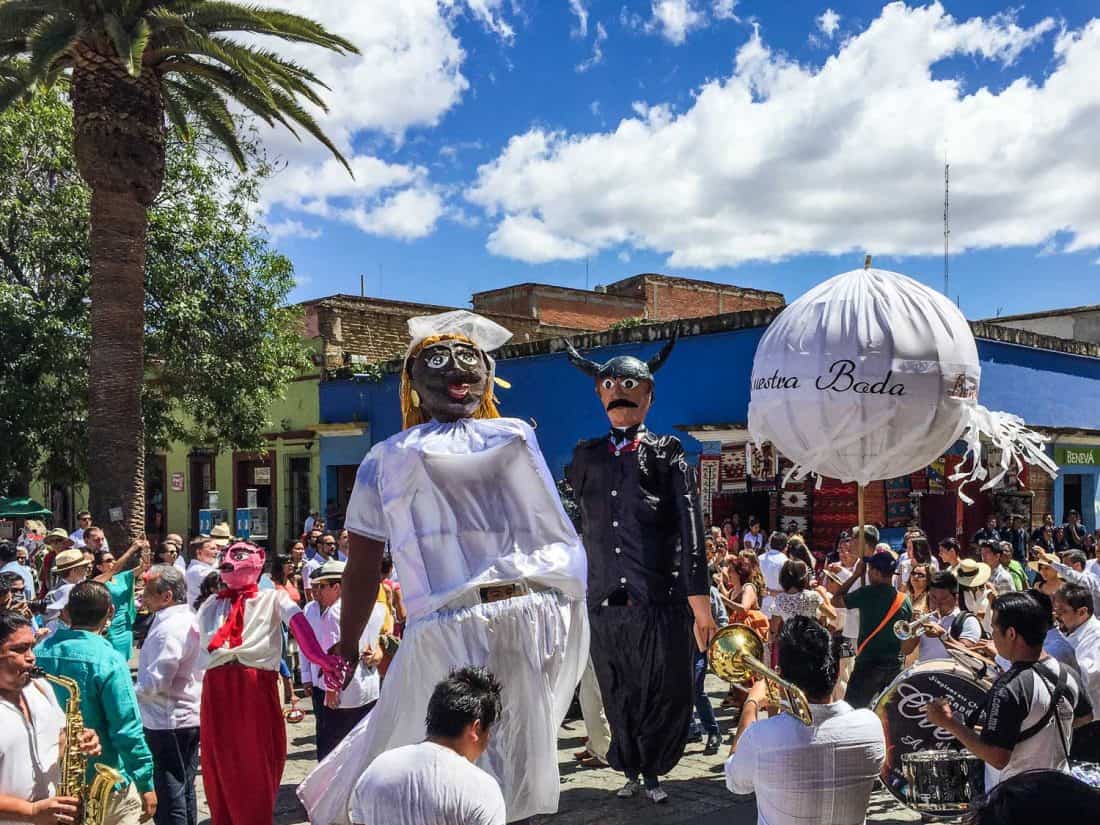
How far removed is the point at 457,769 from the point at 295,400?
76.6 ft

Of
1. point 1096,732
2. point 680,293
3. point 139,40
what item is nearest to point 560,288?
point 680,293

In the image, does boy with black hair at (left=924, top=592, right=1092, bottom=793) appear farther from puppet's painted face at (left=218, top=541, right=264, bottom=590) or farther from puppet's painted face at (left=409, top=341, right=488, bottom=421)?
puppet's painted face at (left=218, top=541, right=264, bottom=590)

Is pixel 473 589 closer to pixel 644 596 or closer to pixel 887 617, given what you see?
pixel 644 596

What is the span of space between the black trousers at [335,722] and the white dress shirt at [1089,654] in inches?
143

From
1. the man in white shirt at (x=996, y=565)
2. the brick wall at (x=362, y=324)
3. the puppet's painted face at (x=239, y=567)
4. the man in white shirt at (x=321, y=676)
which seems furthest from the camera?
the brick wall at (x=362, y=324)

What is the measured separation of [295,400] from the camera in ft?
83.8

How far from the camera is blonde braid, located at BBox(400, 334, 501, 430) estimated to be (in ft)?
14.1

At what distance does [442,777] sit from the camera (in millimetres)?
2930

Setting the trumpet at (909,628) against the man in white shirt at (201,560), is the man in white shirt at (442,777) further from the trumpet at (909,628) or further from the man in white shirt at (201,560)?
the man in white shirt at (201,560)

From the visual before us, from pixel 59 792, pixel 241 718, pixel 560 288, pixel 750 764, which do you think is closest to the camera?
pixel 750 764

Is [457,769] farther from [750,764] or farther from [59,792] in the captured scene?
[59,792]

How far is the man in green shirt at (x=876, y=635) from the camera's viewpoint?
650 cm

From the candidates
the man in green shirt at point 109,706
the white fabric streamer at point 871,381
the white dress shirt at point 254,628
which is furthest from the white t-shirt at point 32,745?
the white fabric streamer at point 871,381

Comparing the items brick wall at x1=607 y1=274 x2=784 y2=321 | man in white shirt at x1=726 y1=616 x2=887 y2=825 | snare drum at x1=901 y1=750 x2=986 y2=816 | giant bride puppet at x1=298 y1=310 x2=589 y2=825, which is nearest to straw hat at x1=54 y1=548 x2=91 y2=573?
giant bride puppet at x1=298 y1=310 x2=589 y2=825
